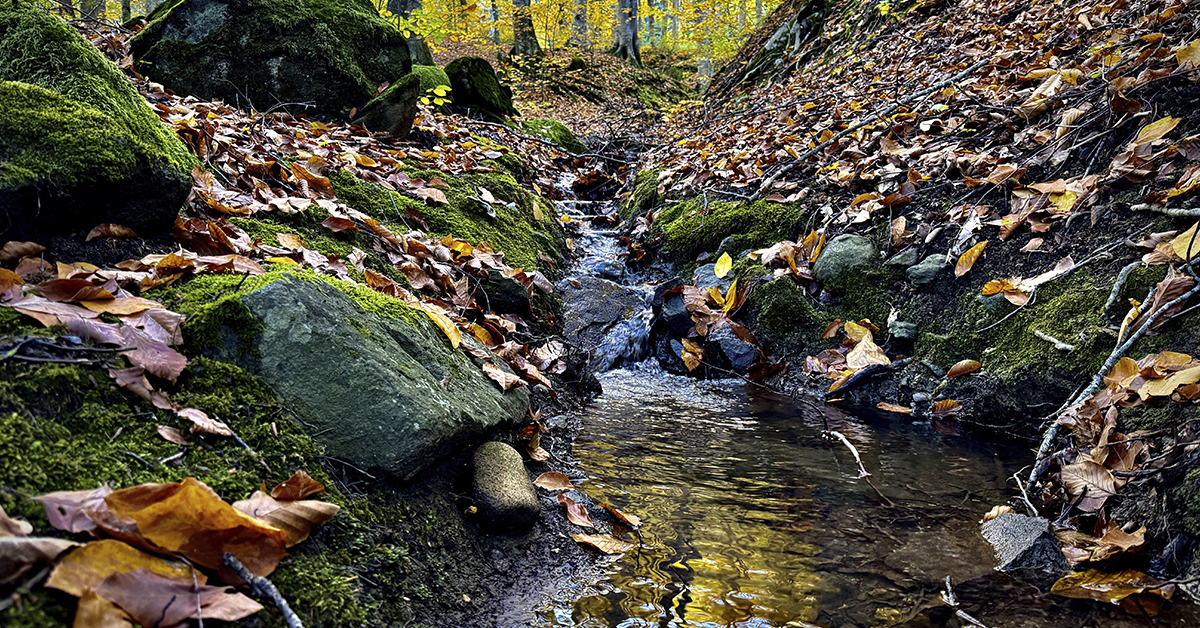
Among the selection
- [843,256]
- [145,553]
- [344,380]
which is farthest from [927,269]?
[145,553]

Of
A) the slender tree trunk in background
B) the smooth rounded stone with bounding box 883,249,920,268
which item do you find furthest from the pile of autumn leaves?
Answer: the slender tree trunk in background

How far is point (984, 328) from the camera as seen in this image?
3.66 meters

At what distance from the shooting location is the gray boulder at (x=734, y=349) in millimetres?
4480

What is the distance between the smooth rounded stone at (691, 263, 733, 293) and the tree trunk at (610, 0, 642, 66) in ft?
58.7

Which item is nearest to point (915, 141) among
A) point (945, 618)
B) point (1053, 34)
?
point (1053, 34)

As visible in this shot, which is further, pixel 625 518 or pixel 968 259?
pixel 968 259

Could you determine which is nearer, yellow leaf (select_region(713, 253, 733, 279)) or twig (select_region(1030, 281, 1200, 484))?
twig (select_region(1030, 281, 1200, 484))

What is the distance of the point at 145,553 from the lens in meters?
1.23

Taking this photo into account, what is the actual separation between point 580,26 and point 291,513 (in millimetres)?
24980

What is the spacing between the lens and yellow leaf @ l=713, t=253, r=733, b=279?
196 inches

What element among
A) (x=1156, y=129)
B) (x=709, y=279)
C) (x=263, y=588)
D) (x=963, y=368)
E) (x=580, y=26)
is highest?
(x=580, y=26)

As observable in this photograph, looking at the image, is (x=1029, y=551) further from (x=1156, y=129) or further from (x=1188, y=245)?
(x=1156, y=129)

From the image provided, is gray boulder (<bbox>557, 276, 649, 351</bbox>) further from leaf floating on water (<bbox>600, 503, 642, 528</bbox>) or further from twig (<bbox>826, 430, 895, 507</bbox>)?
leaf floating on water (<bbox>600, 503, 642, 528</bbox>)

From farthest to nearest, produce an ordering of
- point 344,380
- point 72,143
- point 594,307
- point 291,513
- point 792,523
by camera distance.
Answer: point 594,307
point 792,523
point 72,143
point 344,380
point 291,513
